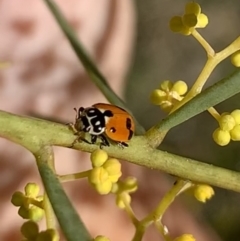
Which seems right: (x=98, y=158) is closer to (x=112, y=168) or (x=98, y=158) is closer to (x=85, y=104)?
(x=112, y=168)

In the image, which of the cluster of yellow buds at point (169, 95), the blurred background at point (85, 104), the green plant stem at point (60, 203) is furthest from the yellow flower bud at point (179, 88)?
the blurred background at point (85, 104)

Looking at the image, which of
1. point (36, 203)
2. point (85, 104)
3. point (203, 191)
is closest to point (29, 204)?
point (36, 203)

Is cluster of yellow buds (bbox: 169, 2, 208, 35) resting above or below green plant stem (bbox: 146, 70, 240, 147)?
above

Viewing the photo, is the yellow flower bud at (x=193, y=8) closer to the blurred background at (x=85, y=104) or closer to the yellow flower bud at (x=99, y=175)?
the yellow flower bud at (x=99, y=175)

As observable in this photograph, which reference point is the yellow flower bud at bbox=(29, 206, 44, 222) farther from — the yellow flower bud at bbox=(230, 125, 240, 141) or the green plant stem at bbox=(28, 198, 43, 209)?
the yellow flower bud at bbox=(230, 125, 240, 141)

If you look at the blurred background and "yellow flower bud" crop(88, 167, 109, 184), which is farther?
the blurred background

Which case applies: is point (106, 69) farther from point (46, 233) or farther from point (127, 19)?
point (46, 233)

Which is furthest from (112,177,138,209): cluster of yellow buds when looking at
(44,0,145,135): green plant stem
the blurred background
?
the blurred background

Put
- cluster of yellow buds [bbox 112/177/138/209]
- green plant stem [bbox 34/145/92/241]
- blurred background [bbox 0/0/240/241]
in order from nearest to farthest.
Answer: green plant stem [bbox 34/145/92/241]
cluster of yellow buds [bbox 112/177/138/209]
blurred background [bbox 0/0/240/241]
